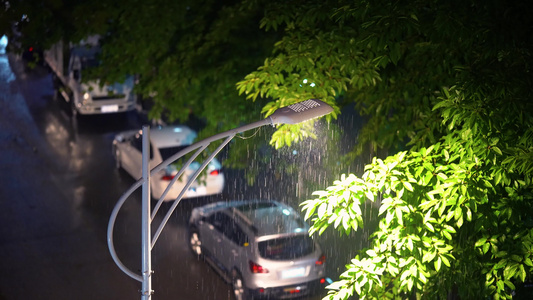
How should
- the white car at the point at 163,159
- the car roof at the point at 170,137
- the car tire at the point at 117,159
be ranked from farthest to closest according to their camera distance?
the car tire at the point at 117,159 → the car roof at the point at 170,137 → the white car at the point at 163,159

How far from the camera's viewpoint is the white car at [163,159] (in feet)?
56.9

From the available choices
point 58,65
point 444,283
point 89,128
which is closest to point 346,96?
point 444,283

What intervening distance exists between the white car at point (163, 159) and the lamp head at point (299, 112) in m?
9.57

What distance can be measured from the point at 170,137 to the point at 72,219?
347 centimetres

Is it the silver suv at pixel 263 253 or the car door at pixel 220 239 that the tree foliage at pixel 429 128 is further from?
the car door at pixel 220 239

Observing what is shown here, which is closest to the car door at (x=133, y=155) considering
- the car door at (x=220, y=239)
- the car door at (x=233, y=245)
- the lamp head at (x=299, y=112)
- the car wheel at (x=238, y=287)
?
the car door at (x=220, y=239)

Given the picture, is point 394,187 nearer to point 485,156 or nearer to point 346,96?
point 485,156

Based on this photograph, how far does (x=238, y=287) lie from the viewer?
13.5 meters

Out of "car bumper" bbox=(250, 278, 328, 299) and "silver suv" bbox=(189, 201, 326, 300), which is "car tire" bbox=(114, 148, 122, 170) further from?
"car bumper" bbox=(250, 278, 328, 299)

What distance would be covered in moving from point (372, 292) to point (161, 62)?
6897mm

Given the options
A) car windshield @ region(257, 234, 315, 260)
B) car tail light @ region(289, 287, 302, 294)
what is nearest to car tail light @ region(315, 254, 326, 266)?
car windshield @ region(257, 234, 315, 260)

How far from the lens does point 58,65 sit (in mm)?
26406

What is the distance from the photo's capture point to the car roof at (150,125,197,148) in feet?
61.9

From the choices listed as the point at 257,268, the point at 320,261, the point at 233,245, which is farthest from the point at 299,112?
the point at 233,245
